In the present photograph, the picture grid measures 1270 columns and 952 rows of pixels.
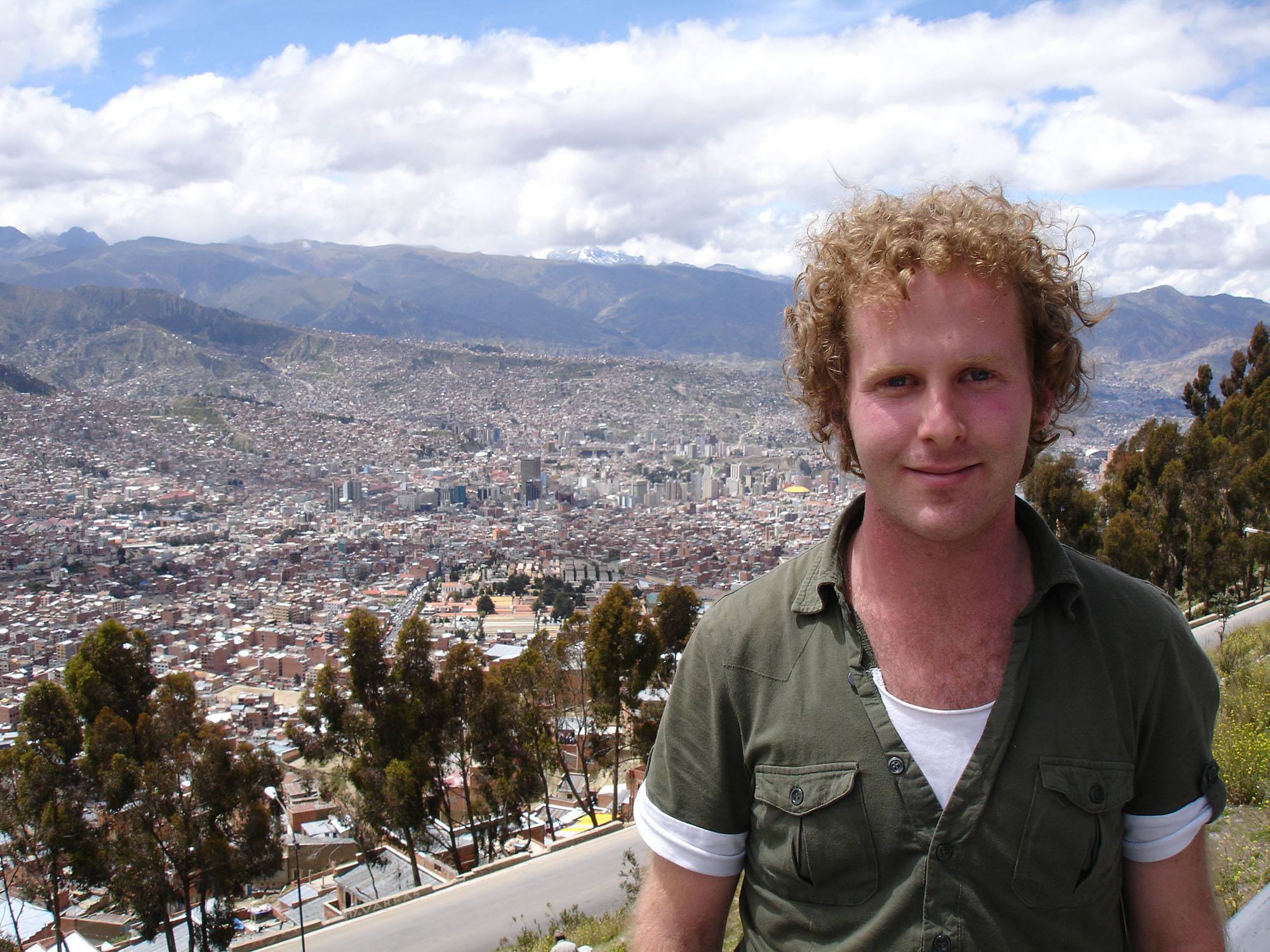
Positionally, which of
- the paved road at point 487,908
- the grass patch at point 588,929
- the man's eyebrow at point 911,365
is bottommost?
the paved road at point 487,908

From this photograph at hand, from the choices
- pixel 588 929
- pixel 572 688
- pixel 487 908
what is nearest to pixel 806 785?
pixel 588 929

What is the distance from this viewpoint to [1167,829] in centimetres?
90

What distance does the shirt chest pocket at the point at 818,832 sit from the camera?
868 millimetres

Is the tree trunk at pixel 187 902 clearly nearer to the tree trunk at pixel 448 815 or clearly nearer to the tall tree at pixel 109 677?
the tall tree at pixel 109 677

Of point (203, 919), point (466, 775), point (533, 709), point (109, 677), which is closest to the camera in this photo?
point (203, 919)

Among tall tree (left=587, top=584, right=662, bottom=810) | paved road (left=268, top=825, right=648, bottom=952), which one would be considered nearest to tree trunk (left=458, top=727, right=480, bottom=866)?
tall tree (left=587, top=584, right=662, bottom=810)

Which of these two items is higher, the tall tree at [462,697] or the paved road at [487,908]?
the tall tree at [462,697]

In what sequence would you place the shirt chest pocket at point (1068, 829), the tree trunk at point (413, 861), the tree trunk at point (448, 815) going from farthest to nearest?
the tree trunk at point (448, 815), the tree trunk at point (413, 861), the shirt chest pocket at point (1068, 829)

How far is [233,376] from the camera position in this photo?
9831cm

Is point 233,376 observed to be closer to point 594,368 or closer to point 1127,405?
point 594,368

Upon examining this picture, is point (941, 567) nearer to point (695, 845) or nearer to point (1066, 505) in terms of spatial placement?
point (695, 845)

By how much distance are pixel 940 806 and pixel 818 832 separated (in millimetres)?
117

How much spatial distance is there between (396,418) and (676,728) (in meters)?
92.1

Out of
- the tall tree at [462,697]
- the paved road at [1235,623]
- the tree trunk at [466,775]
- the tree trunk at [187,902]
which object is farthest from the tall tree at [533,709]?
the paved road at [1235,623]
